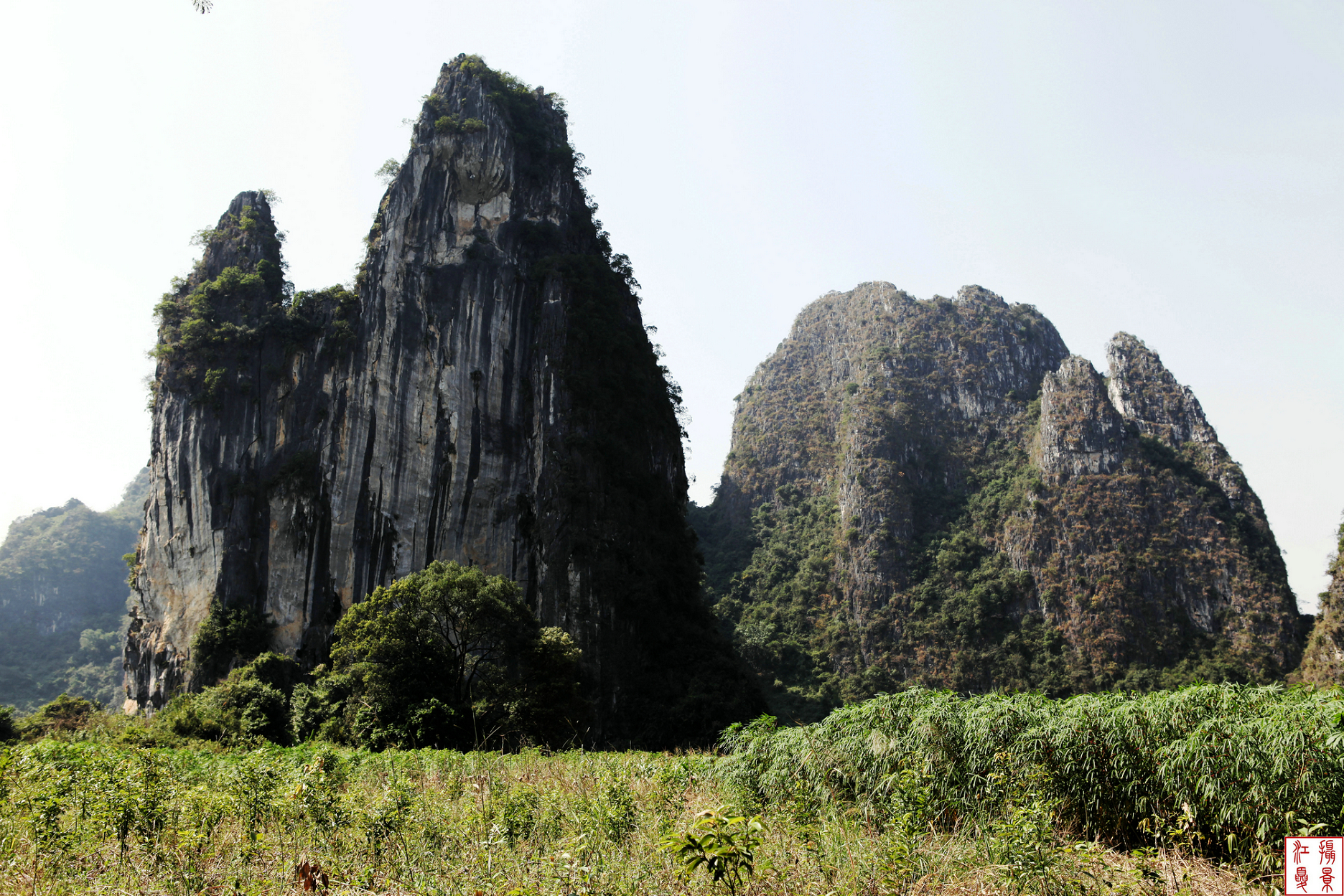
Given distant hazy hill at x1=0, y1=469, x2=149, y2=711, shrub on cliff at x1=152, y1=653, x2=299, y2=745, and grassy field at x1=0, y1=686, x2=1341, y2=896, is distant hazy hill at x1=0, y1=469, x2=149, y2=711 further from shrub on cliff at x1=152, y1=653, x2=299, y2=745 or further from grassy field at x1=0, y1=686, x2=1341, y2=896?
grassy field at x1=0, y1=686, x2=1341, y2=896

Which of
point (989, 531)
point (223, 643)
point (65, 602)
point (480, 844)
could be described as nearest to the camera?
point (480, 844)

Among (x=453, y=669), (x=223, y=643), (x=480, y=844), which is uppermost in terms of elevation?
(x=480, y=844)

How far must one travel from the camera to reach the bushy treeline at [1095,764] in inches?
211

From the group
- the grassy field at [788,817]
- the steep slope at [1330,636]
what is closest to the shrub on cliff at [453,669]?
the grassy field at [788,817]

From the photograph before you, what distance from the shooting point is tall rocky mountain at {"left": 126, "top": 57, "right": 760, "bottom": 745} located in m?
31.5

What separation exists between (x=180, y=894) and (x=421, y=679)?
1471 cm

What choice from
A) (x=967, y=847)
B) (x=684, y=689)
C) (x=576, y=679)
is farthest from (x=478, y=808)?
(x=684, y=689)

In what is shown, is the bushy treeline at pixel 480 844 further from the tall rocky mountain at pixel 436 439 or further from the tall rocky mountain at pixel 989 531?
the tall rocky mountain at pixel 989 531

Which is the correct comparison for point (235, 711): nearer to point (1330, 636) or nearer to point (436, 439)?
point (436, 439)

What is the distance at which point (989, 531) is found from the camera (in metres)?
63.2

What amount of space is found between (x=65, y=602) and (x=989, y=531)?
8374 centimetres

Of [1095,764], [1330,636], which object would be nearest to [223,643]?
[1095,764]

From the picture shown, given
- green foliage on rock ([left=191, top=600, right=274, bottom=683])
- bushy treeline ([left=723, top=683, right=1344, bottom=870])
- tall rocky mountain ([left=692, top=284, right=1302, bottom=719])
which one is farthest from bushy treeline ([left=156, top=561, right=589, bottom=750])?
tall rocky mountain ([left=692, top=284, right=1302, bottom=719])

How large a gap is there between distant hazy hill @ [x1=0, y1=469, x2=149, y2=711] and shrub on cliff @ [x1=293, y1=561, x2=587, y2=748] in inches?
1951
